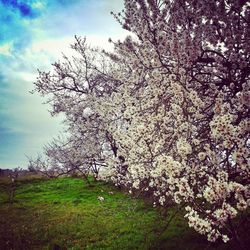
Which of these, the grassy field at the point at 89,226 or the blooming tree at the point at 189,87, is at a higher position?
the blooming tree at the point at 189,87

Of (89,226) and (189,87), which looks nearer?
(189,87)

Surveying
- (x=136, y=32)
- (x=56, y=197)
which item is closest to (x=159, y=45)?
(x=136, y=32)

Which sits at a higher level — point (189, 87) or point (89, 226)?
point (189, 87)

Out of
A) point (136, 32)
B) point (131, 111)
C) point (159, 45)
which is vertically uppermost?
point (136, 32)

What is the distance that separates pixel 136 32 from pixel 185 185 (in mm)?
4285

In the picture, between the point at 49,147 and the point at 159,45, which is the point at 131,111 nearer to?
the point at 159,45

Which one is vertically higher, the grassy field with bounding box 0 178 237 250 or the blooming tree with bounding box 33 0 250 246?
the blooming tree with bounding box 33 0 250 246

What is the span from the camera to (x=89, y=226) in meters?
14.3

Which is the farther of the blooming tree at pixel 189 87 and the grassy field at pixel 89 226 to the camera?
the grassy field at pixel 89 226

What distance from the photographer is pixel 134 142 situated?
8953 mm

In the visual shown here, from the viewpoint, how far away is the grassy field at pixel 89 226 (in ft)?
36.8

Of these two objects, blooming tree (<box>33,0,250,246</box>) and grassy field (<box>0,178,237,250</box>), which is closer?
blooming tree (<box>33,0,250,246</box>)

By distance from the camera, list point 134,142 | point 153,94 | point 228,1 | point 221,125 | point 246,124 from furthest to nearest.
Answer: point 134,142 → point 153,94 → point 228,1 → point 246,124 → point 221,125

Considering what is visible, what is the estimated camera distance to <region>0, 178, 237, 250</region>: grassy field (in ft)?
36.8
